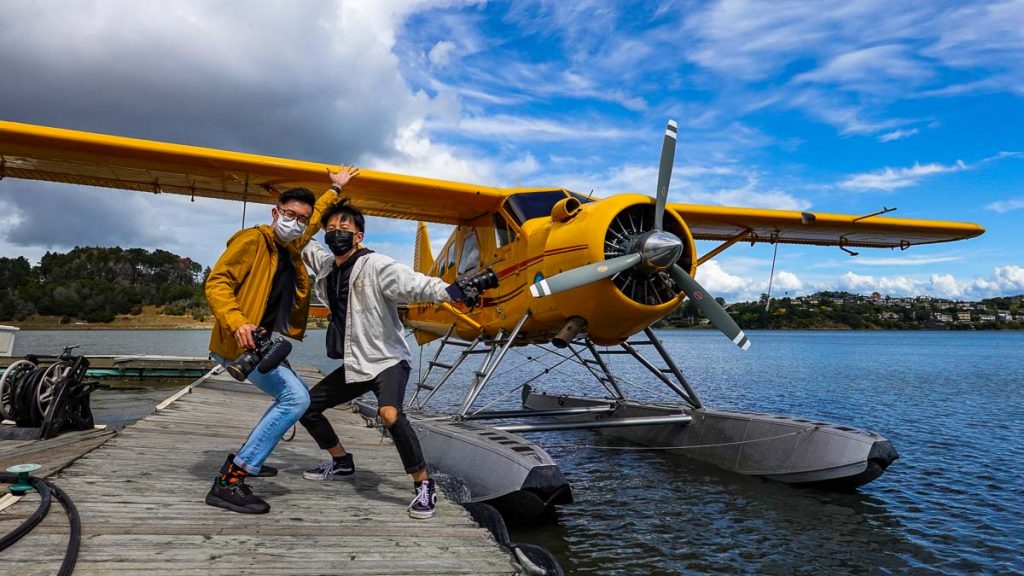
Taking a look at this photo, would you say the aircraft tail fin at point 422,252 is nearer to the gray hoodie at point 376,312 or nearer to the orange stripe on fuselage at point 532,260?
the orange stripe on fuselage at point 532,260

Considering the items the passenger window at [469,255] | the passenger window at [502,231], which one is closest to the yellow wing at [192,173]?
the passenger window at [502,231]

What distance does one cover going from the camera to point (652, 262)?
5.43 meters

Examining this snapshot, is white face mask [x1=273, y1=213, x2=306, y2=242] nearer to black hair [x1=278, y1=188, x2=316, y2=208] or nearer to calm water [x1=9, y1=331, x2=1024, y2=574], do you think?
black hair [x1=278, y1=188, x2=316, y2=208]

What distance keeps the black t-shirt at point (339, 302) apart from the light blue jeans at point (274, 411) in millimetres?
310

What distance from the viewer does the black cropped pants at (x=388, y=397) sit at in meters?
3.36

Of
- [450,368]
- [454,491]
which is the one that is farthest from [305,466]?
[450,368]

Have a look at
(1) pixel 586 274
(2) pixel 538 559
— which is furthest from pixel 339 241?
(1) pixel 586 274

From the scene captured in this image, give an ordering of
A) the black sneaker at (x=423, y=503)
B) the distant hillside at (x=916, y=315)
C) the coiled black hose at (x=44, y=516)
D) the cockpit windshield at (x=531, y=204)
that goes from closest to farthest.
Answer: the coiled black hose at (x=44, y=516)
the black sneaker at (x=423, y=503)
the cockpit windshield at (x=531, y=204)
the distant hillside at (x=916, y=315)

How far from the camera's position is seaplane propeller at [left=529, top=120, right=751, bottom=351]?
5.38 meters

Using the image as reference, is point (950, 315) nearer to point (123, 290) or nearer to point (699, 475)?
point (699, 475)

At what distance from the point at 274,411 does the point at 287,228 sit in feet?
3.44

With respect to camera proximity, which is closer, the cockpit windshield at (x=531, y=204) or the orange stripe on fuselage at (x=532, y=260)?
the orange stripe on fuselage at (x=532, y=260)

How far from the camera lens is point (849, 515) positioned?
19.0 feet

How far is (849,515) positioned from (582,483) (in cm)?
275
